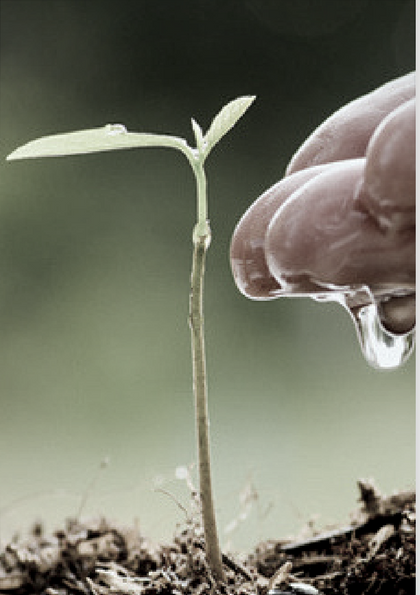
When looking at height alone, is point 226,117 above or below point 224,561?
above

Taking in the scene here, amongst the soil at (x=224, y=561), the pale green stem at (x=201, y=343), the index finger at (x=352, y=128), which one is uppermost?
the index finger at (x=352, y=128)

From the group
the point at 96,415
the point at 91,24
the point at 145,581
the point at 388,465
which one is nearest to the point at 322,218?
the point at 145,581

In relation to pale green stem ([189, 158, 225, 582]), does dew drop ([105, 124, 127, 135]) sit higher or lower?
higher

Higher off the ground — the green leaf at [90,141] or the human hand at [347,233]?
the green leaf at [90,141]

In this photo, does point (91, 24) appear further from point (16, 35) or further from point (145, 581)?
point (145, 581)

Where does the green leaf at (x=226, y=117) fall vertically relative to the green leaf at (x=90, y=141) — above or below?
above
